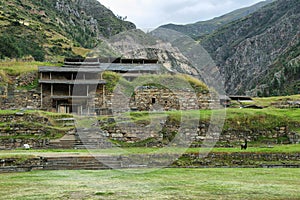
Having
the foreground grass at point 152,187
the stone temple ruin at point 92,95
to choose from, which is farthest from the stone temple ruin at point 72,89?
the foreground grass at point 152,187

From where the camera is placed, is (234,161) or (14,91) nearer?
(234,161)

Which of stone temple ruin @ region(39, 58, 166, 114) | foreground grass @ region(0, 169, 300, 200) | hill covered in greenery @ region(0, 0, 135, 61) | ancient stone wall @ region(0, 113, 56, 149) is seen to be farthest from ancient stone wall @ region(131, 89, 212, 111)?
hill covered in greenery @ region(0, 0, 135, 61)

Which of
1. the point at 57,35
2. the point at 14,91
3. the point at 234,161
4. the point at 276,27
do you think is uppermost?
the point at 276,27

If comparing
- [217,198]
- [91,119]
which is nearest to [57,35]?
[91,119]

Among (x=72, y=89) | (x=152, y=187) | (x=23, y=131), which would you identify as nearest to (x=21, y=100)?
(x=72, y=89)

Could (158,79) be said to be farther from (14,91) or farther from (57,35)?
(57,35)

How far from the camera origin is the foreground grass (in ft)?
30.9

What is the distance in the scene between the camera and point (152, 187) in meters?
10.8

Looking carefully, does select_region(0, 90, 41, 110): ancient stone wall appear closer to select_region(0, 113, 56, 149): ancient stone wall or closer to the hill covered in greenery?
select_region(0, 113, 56, 149): ancient stone wall

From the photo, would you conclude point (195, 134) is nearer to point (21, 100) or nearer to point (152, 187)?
point (152, 187)

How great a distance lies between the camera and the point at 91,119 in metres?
27.0

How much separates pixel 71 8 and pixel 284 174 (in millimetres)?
172123

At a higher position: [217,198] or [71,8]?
[71,8]

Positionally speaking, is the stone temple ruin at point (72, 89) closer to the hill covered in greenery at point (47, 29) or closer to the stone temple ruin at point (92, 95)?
the stone temple ruin at point (92, 95)
